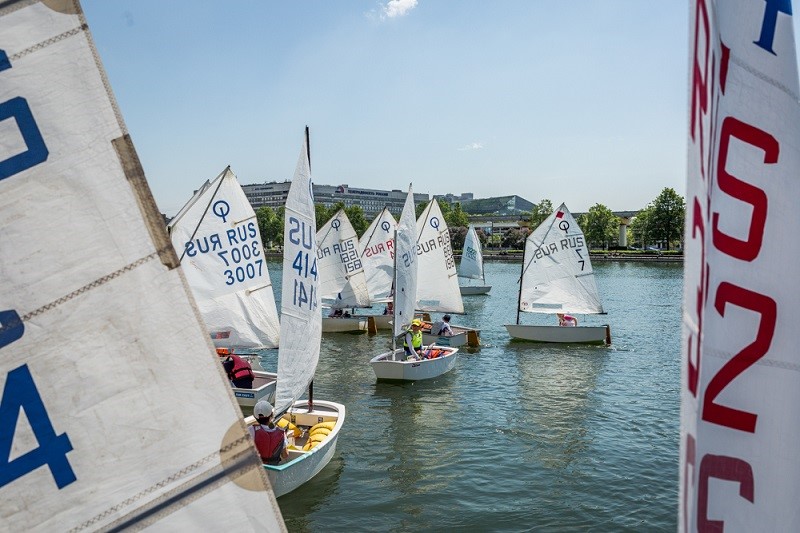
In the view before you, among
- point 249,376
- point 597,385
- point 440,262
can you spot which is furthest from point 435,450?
point 440,262

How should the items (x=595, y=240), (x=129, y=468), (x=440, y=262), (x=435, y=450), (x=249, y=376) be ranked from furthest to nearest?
(x=595, y=240) < (x=440, y=262) < (x=249, y=376) < (x=435, y=450) < (x=129, y=468)

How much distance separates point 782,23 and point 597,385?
1939 centimetres

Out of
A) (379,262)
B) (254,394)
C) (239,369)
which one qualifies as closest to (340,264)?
(379,262)

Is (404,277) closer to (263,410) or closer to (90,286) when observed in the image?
(263,410)

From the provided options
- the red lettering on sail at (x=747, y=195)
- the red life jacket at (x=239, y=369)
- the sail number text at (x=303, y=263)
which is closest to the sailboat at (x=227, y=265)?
the red life jacket at (x=239, y=369)

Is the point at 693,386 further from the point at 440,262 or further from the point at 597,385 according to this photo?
the point at 440,262

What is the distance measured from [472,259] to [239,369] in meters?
36.1

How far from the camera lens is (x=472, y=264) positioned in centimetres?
5084

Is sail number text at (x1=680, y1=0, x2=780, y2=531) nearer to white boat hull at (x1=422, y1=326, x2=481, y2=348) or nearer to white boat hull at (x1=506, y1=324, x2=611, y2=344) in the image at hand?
white boat hull at (x1=422, y1=326, x2=481, y2=348)

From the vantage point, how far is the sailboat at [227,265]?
55.4ft

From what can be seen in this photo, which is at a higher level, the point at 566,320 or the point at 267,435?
the point at 267,435

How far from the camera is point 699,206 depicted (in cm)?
225

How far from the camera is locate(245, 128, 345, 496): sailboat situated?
11562mm

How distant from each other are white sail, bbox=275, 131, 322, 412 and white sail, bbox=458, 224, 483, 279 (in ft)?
124
